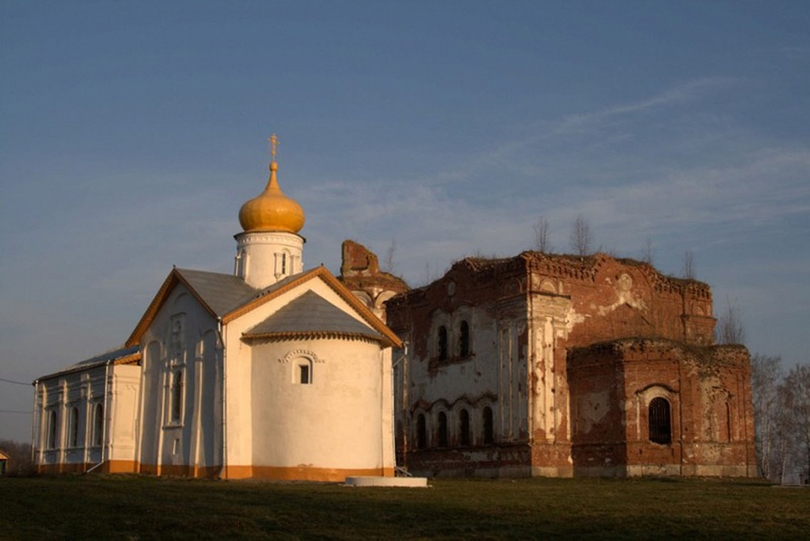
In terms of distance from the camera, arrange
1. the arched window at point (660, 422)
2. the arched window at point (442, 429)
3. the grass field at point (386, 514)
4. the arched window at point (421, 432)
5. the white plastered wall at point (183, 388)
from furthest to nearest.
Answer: the arched window at point (421, 432) < the arched window at point (442, 429) < the arched window at point (660, 422) < the white plastered wall at point (183, 388) < the grass field at point (386, 514)

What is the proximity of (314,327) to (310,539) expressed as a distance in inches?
560

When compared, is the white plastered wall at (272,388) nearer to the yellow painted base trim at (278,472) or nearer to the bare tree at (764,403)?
the yellow painted base trim at (278,472)

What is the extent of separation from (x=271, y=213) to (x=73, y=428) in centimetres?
1076

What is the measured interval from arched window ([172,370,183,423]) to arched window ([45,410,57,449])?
8531 mm

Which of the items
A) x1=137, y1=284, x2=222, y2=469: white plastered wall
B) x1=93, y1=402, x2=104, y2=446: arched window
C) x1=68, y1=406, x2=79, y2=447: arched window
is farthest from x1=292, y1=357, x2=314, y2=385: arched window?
x1=68, y1=406, x2=79, y2=447: arched window

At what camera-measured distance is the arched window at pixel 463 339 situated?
3500 cm

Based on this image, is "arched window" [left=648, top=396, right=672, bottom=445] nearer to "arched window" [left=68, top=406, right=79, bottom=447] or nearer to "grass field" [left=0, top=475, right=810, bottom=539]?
"grass field" [left=0, top=475, right=810, bottom=539]

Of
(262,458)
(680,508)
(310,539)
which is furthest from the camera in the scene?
(262,458)

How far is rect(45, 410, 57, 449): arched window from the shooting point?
3447 cm

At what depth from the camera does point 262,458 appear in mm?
25594

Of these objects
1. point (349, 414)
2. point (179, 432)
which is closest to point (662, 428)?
point (349, 414)

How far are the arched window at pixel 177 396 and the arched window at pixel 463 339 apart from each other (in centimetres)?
1121

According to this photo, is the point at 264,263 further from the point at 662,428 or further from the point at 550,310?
the point at 662,428

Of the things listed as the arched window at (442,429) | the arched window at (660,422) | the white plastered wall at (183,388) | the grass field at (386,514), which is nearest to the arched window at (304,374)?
the white plastered wall at (183,388)
